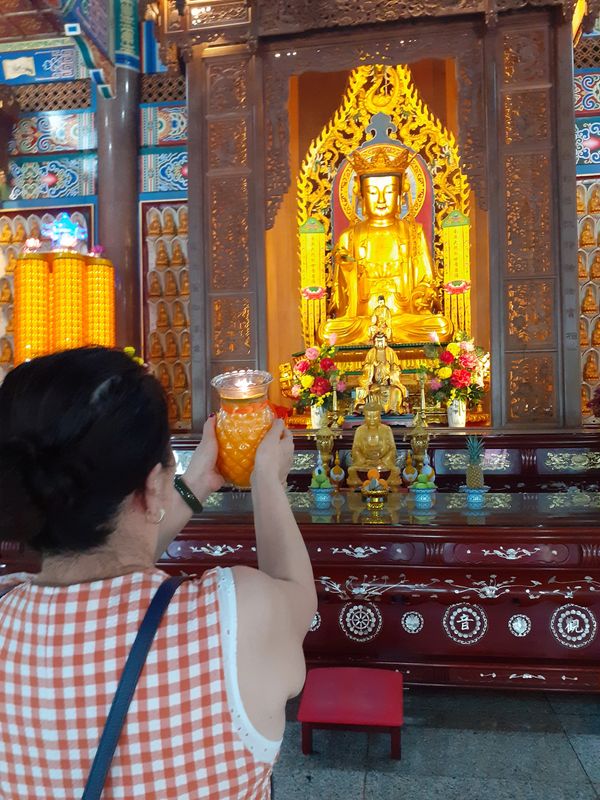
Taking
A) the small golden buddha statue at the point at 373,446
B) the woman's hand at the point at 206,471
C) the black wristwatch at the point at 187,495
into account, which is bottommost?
the small golden buddha statue at the point at 373,446

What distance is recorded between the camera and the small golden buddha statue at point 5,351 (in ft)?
22.8

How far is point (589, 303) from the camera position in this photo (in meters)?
6.27

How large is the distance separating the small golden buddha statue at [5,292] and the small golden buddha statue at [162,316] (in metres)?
1.60

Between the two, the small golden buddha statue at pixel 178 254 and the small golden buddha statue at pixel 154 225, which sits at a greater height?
the small golden buddha statue at pixel 154 225

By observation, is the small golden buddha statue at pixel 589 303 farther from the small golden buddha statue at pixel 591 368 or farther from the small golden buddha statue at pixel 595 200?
the small golden buddha statue at pixel 595 200

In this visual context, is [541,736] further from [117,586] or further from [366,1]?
[366,1]

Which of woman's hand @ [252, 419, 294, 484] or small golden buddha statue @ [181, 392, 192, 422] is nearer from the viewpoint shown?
woman's hand @ [252, 419, 294, 484]

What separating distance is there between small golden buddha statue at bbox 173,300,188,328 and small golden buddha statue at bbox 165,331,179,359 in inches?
4.5

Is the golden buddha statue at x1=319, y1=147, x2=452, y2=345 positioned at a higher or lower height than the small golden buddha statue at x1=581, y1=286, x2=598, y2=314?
higher

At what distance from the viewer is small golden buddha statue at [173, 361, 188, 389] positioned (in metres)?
6.71

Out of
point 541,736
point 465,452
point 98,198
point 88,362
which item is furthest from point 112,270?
point 88,362

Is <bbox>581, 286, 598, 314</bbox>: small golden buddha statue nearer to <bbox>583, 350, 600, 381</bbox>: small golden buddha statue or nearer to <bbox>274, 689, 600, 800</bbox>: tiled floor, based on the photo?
<bbox>583, 350, 600, 381</bbox>: small golden buddha statue

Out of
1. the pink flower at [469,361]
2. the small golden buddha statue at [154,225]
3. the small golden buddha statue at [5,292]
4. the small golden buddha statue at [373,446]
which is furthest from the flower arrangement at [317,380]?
the small golden buddha statue at [5,292]

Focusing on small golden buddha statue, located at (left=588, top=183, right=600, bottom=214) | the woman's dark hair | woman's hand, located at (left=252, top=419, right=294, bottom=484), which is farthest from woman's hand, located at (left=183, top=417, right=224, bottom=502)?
small golden buddha statue, located at (left=588, top=183, right=600, bottom=214)
